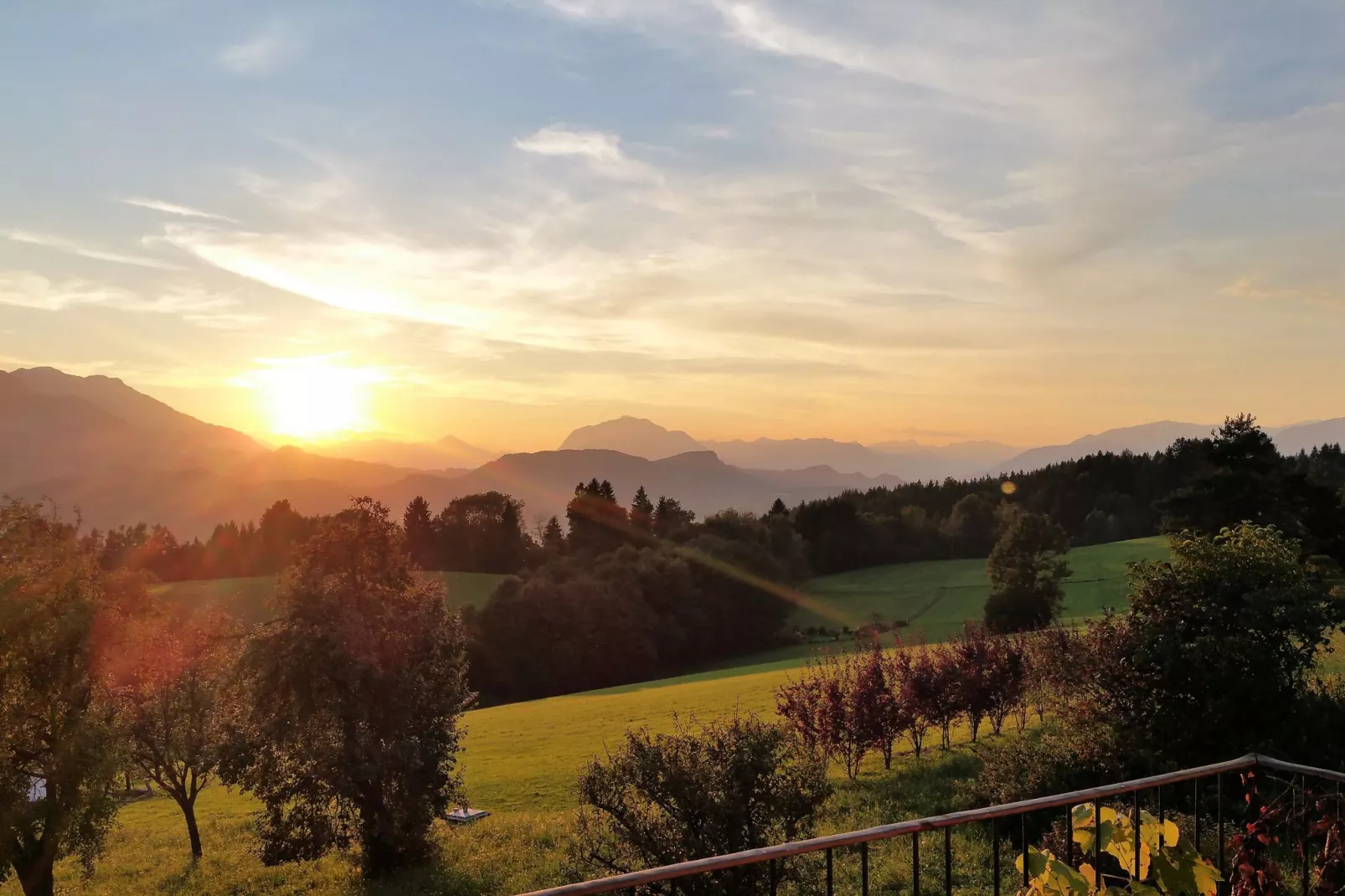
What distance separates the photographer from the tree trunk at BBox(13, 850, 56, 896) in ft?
61.0

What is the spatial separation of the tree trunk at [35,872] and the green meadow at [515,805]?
4.06 metres

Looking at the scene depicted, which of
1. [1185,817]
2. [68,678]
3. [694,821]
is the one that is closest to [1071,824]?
[694,821]

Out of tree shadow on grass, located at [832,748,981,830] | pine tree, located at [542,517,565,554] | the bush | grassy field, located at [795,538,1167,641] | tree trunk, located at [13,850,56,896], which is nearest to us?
the bush

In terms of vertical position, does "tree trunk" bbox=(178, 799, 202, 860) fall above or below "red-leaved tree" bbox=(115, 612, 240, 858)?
below

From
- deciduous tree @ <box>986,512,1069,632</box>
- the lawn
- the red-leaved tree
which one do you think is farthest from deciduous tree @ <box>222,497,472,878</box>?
deciduous tree @ <box>986,512,1069,632</box>

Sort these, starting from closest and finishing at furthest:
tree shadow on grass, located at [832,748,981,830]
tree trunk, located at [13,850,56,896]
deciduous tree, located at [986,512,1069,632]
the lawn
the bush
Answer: the bush, tree trunk, located at [13,850,56,896], the lawn, tree shadow on grass, located at [832,748,981,830], deciduous tree, located at [986,512,1069,632]

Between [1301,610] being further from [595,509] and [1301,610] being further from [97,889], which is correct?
[595,509]

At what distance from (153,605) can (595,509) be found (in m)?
88.9

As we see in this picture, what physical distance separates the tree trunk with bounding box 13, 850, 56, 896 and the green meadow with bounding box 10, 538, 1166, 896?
13.3 ft

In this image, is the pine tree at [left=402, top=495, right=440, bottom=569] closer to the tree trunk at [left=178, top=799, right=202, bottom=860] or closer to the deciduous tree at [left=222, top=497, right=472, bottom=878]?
the tree trunk at [left=178, top=799, right=202, bottom=860]

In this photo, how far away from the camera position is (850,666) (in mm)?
30422

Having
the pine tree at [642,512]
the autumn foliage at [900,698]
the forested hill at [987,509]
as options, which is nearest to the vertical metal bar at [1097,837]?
the autumn foliage at [900,698]

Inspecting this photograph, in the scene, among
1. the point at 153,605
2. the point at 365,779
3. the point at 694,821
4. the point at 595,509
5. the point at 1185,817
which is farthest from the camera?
the point at 595,509

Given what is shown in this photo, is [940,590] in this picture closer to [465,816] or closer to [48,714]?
[465,816]
